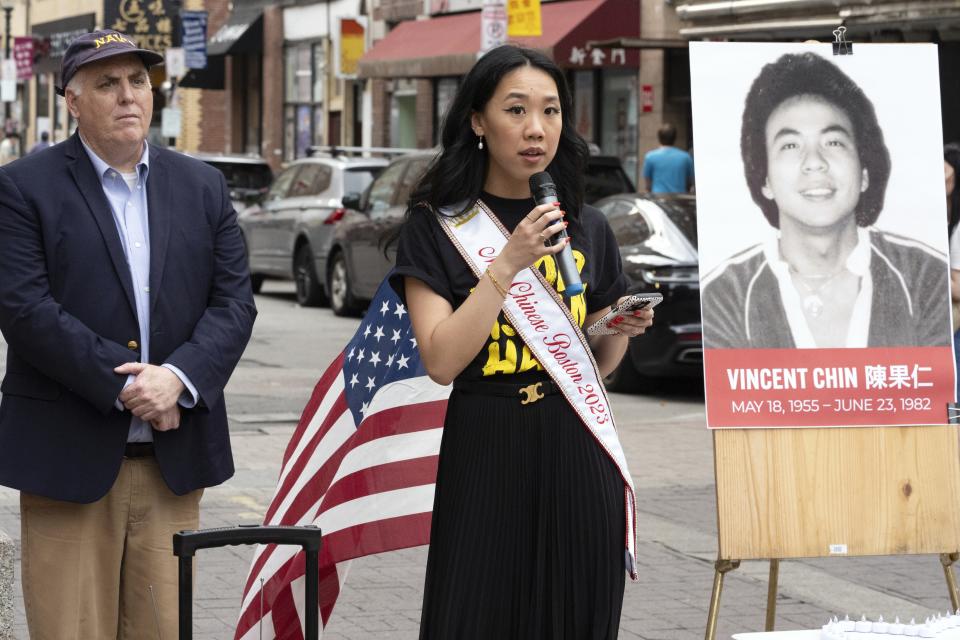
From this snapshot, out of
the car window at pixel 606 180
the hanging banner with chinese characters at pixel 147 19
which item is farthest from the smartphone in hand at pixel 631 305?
the hanging banner with chinese characters at pixel 147 19

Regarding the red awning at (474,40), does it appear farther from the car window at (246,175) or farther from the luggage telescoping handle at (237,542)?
the luggage telescoping handle at (237,542)

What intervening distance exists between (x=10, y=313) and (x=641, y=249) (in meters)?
9.19

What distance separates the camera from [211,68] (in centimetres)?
4188

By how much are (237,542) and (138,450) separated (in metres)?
0.75

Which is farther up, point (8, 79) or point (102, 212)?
point (8, 79)

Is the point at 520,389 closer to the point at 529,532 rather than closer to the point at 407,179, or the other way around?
the point at 529,532

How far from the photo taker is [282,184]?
2166 centimetres

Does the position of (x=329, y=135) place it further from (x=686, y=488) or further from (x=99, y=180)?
(x=99, y=180)

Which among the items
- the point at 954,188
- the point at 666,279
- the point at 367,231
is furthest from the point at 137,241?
the point at 367,231

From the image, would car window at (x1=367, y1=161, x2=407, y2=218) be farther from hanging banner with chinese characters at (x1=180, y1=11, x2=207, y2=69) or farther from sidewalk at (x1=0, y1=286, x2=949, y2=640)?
hanging banner with chinese characters at (x1=180, y1=11, x2=207, y2=69)

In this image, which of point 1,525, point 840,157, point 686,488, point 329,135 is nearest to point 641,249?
point 686,488

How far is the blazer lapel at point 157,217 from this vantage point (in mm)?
4098

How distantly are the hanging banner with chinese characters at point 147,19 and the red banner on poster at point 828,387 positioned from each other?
114 feet

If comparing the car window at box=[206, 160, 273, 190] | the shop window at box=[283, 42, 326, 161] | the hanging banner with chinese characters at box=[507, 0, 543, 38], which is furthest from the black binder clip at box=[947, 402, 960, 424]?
the shop window at box=[283, 42, 326, 161]
